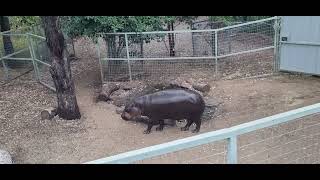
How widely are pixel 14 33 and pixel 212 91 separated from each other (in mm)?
3354

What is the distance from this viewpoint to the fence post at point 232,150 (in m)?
1.40

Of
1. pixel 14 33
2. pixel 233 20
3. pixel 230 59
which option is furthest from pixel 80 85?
pixel 233 20

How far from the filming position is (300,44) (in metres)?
5.93

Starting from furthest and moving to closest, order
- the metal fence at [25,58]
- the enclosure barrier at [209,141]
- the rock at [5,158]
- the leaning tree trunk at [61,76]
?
the metal fence at [25,58]
the leaning tree trunk at [61,76]
the rock at [5,158]
the enclosure barrier at [209,141]

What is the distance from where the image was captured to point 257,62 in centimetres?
654

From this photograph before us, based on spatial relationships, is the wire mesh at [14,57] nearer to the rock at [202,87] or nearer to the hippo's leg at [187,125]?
the rock at [202,87]

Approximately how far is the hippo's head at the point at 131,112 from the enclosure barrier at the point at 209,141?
3.30 metres

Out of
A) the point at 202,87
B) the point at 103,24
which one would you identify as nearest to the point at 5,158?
the point at 103,24

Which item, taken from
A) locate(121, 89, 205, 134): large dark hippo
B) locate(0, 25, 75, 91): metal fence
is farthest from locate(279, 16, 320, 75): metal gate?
locate(0, 25, 75, 91): metal fence

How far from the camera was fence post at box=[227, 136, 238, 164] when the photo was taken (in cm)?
140

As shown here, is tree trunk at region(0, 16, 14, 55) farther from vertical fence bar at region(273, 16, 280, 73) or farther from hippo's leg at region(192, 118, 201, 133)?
vertical fence bar at region(273, 16, 280, 73)

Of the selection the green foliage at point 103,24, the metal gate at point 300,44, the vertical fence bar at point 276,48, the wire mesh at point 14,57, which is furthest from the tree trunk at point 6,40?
the metal gate at point 300,44

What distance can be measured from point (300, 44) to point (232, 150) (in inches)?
192
